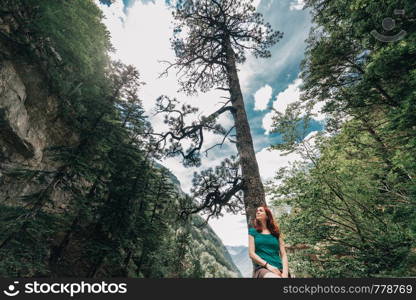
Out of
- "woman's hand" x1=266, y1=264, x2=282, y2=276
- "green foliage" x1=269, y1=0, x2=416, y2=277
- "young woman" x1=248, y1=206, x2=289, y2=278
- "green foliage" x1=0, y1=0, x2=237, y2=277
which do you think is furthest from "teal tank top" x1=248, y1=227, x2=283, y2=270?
"green foliage" x1=0, y1=0, x2=237, y2=277

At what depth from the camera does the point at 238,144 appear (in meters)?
4.95

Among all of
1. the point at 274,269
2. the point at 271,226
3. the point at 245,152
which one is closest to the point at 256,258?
the point at 274,269

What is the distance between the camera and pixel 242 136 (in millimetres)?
4945

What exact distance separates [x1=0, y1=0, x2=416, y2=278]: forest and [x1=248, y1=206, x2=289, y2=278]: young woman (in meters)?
1.05

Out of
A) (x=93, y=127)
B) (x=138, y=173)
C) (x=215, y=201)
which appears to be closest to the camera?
(x=215, y=201)

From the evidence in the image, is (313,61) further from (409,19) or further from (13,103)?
(13,103)

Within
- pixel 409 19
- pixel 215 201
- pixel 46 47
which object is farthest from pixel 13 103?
pixel 409 19

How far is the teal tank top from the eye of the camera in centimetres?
246

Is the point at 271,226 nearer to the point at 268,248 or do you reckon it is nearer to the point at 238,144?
the point at 268,248

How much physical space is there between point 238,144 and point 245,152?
0.36m

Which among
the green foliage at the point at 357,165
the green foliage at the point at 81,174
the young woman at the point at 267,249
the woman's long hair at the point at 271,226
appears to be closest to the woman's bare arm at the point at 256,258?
the young woman at the point at 267,249

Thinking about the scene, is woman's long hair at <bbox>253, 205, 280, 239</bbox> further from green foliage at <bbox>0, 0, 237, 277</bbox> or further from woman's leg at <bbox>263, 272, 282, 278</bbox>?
→ green foliage at <bbox>0, 0, 237, 277</bbox>

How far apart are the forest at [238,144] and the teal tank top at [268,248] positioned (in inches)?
47.5

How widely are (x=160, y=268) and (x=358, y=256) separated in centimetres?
1804
